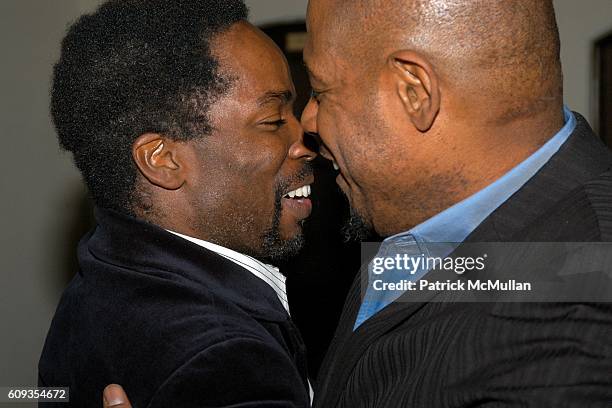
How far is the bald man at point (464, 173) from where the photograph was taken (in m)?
Answer: 0.83

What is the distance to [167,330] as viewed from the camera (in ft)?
3.57

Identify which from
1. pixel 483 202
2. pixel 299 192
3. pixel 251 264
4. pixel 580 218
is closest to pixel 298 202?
pixel 299 192

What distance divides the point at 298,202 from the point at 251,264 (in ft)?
0.55

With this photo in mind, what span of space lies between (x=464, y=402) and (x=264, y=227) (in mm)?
607

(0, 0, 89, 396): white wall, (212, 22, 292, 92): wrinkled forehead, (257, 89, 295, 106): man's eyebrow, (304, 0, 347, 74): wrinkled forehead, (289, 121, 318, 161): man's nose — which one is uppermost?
(304, 0, 347, 74): wrinkled forehead

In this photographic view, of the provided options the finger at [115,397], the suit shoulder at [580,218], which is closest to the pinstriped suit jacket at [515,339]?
the suit shoulder at [580,218]

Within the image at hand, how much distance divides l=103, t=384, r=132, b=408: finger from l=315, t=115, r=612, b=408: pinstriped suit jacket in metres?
0.34

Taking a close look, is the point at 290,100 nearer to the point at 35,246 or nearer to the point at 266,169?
the point at 266,169

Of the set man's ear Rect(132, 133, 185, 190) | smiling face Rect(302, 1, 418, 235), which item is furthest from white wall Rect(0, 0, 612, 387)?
smiling face Rect(302, 1, 418, 235)

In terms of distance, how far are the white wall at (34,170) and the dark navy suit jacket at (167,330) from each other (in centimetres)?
124

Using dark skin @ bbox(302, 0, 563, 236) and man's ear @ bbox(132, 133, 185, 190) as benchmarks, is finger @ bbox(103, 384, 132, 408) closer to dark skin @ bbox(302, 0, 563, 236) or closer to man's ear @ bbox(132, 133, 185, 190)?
man's ear @ bbox(132, 133, 185, 190)

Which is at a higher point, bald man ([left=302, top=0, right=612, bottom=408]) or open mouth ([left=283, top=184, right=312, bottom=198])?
bald man ([left=302, top=0, right=612, bottom=408])

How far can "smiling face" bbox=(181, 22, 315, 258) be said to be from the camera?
129cm

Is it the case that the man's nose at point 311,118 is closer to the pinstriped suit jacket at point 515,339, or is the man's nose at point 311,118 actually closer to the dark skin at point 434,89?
the dark skin at point 434,89
